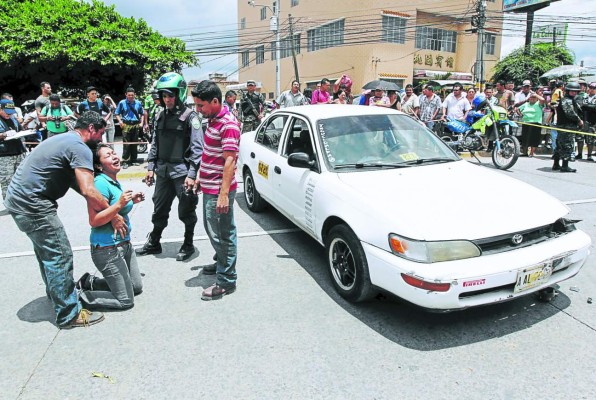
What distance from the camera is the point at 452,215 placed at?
9.75ft

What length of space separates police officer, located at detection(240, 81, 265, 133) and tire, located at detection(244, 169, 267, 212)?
5212 millimetres

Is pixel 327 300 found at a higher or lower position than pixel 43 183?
lower

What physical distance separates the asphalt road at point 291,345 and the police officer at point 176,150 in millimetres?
724

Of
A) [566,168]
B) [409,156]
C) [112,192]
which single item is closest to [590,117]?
[566,168]

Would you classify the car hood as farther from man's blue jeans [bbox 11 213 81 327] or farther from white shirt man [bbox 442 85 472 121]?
white shirt man [bbox 442 85 472 121]

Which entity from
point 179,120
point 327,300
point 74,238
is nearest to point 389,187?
point 327,300

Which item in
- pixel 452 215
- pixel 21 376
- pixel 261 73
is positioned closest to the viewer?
pixel 21 376

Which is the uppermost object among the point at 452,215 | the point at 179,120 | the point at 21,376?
the point at 179,120

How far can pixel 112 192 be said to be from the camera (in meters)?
3.34

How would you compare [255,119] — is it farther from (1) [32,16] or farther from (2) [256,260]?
(1) [32,16]

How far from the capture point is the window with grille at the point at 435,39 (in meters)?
33.3

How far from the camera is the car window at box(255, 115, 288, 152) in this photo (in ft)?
17.2

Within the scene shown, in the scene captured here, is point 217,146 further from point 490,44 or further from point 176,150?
point 490,44

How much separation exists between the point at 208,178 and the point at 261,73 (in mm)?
46324
